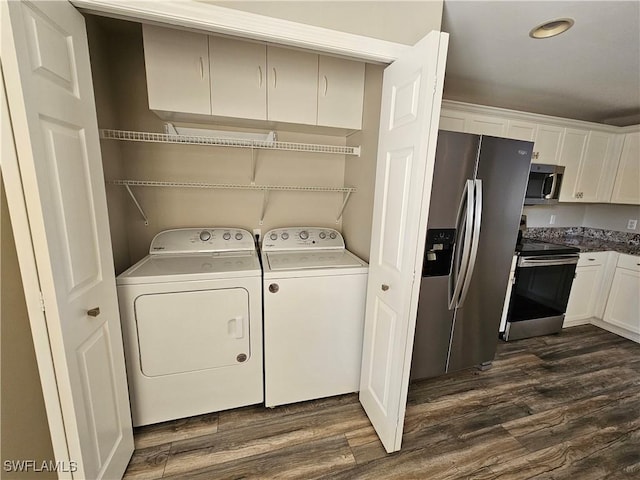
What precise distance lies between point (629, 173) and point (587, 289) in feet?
4.45

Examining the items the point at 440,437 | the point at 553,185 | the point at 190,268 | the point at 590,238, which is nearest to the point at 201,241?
the point at 190,268

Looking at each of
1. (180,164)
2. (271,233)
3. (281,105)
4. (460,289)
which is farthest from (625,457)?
(180,164)

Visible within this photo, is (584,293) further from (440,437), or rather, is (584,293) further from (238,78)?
(238,78)

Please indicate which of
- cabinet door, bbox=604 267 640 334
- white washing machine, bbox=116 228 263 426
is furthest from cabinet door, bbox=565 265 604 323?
white washing machine, bbox=116 228 263 426

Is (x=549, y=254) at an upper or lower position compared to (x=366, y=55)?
lower

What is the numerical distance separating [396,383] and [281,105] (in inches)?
70.2

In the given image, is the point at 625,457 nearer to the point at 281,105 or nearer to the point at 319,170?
the point at 319,170

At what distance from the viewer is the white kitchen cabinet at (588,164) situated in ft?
9.80

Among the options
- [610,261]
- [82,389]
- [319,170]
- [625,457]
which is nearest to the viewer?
[82,389]

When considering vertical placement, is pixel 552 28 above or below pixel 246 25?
above

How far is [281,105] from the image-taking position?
70.9 inches

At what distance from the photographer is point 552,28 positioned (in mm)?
1570

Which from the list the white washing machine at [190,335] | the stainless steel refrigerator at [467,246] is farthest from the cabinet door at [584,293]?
the white washing machine at [190,335]

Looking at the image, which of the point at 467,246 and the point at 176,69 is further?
the point at 467,246
